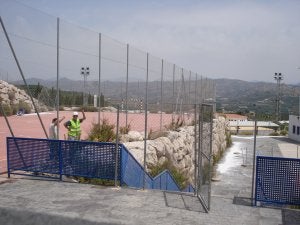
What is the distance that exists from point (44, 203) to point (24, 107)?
1211 cm

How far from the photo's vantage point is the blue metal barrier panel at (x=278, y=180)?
8992mm

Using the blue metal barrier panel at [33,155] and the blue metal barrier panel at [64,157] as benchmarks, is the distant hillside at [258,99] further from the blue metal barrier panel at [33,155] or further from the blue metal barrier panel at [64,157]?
the blue metal barrier panel at [33,155]

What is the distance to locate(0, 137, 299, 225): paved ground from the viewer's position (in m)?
8.14

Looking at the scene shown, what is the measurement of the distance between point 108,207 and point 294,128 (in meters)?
55.8

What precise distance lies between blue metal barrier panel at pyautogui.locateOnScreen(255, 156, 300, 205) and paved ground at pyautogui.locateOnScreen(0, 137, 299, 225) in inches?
13.2

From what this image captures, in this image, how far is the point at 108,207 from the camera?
28.8 feet

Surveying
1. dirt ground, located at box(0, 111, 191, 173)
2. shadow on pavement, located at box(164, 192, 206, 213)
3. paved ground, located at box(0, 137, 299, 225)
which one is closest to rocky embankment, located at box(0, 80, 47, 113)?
dirt ground, located at box(0, 111, 191, 173)

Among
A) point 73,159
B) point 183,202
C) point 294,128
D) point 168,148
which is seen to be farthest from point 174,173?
point 294,128

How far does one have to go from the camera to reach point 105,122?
15078 millimetres

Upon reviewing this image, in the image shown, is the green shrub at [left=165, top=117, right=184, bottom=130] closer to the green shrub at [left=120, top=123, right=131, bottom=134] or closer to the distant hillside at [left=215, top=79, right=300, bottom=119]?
the distant hillside at [left=215, top=79, right=300, bottom=119]

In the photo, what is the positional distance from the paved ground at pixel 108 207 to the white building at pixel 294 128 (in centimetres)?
5186

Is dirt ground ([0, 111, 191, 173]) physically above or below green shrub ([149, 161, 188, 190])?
above

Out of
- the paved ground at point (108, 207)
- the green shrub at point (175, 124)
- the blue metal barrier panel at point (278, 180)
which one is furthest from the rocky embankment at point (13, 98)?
the blue metal barrier panel at point (278, 180)

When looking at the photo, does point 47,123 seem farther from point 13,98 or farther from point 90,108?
point 13,98
